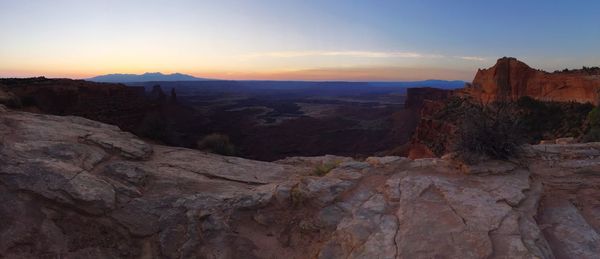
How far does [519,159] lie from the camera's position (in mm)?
5988

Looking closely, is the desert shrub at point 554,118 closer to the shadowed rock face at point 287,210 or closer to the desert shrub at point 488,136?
the desert shrub at point 488,136

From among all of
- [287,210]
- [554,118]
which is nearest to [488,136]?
[287,210]

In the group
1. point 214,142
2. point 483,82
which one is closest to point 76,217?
point 214,142

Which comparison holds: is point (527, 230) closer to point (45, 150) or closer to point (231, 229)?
point (231, 229)

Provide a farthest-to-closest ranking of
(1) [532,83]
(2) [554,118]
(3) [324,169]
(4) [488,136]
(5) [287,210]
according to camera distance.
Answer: (1) [532,83] → (2) [554,118] → (3) [324,169] → (4) [488,136] → (5) [287,210]

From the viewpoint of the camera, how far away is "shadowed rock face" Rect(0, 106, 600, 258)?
162 inches

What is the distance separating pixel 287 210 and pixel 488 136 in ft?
10.5

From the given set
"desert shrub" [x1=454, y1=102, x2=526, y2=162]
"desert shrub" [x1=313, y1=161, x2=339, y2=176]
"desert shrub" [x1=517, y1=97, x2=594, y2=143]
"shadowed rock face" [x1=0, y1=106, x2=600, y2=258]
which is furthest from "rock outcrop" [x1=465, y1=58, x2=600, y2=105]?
"shadowed rock face" [x1=0, y1=106, x2=600, y2=258]

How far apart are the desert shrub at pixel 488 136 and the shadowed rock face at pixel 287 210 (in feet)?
0.73

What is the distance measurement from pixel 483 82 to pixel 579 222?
37.6 m

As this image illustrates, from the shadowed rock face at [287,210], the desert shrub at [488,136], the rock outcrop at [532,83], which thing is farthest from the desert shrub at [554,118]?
the shadowed rock face at [287,210]

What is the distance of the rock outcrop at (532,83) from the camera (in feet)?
93.0

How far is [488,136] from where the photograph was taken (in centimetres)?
584

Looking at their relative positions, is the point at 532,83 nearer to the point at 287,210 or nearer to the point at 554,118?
the point at 554,118
